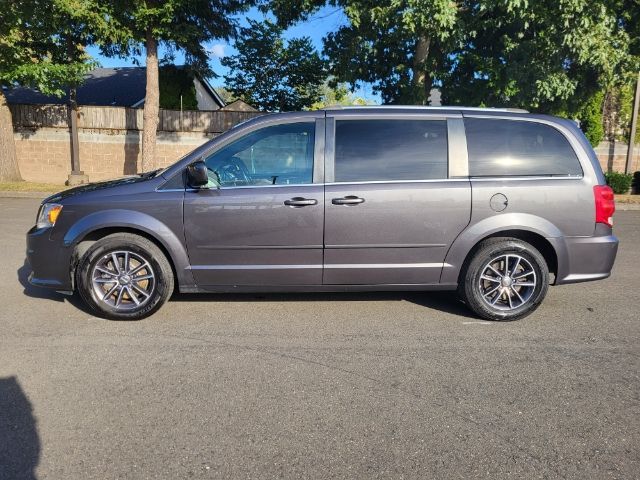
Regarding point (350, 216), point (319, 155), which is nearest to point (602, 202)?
point (350, 216)

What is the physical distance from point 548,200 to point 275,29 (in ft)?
92.7

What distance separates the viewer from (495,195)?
4.46 metres

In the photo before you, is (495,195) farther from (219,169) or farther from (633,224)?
(633,224)

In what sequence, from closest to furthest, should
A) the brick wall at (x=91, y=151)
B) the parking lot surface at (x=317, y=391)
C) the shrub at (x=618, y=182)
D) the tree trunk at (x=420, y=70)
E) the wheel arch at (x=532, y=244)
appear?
the parking lot surface at (x=317, y=391) → the wheel arch at (x=532, y=244) → the tree trunk at (x=420, y=70) → the shrub at (x=618, y=182) → the brick wall at (x=91, y=151)

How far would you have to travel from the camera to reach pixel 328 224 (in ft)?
14.4

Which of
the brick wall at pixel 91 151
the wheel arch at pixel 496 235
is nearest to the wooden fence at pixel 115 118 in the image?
the brick wall at pixel 91 151

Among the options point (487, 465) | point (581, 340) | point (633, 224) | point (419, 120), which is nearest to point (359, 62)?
point (633, 224)

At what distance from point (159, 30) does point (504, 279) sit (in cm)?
1471

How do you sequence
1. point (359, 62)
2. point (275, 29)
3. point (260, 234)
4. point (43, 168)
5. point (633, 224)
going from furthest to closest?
point (275, 29)
point (43, 168)
point (359, 62)
point (633, 224)
point (260, 234)

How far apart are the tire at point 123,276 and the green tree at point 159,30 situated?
13022mm

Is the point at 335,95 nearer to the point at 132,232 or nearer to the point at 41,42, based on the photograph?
the point at 41,42

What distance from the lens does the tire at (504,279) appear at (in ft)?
14.9

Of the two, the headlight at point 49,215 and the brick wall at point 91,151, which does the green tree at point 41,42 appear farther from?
the headlight at point 49,215

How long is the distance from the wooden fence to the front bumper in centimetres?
1511
